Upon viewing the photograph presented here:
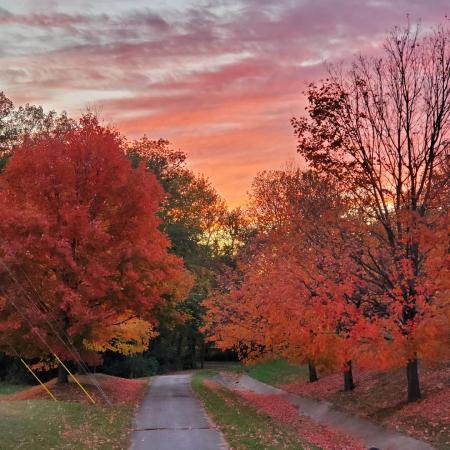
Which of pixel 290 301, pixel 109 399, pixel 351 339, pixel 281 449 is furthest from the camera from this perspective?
pixel 109 399

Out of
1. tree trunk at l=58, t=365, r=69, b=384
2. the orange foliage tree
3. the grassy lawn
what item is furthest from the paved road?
the orange foliage tree

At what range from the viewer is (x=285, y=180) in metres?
47.2

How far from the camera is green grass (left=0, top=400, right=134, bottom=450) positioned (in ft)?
54.7

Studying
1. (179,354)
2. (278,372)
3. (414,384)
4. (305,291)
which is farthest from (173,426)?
(179,354)

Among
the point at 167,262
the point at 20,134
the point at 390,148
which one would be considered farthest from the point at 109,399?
the point at 20,134

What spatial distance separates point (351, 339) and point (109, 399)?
14350 millimetres

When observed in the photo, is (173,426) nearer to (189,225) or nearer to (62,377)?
(62,377)

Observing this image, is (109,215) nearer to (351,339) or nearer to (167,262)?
(167,262)

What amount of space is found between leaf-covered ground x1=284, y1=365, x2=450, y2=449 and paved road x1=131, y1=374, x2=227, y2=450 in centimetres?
584

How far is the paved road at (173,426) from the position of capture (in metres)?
17.9

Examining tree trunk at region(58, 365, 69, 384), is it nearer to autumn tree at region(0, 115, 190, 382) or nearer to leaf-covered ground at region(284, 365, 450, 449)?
Answer: autumn tree at region(0, 115, 190, 382)

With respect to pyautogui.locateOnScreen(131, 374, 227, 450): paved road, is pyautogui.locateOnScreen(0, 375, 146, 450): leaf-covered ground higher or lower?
higher

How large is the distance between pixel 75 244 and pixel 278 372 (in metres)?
24.7

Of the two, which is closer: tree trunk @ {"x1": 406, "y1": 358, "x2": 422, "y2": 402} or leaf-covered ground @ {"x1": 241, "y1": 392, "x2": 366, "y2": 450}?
leaf-covered ground @ {"x1": 241, "y1": 392, "x2": 366, "y2": 450}
